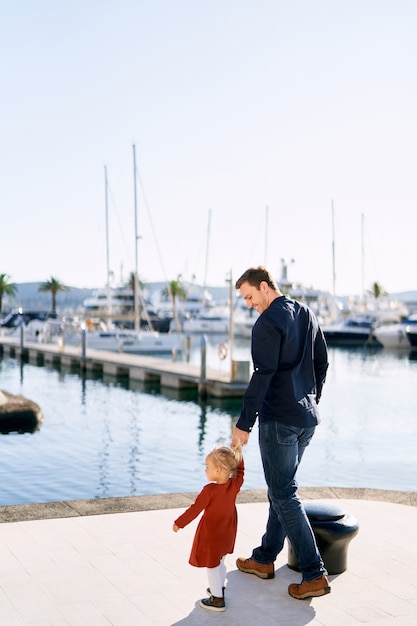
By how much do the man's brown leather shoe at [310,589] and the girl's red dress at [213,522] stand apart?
496 mm

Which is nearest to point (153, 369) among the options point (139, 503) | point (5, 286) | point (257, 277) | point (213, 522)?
point (139, 503)

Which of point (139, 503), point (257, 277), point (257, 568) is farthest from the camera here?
point (139, 503)

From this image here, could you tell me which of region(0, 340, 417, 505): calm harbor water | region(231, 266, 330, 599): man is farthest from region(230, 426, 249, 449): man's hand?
region(0, 340, 417, 505): calm harbor water

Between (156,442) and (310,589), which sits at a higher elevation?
(310,589)

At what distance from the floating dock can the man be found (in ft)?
66.2

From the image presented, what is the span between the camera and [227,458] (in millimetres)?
4785

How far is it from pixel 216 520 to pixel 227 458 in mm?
394

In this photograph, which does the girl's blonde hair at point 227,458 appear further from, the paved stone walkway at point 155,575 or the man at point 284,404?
the paved stone walkway at point 155,575

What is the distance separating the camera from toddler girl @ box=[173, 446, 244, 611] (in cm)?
476

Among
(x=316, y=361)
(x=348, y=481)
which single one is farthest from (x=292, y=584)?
(x=348, y=481)

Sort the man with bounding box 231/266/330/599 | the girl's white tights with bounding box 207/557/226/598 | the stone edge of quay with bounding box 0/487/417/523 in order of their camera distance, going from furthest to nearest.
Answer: the stone edge of quay with bounding box 0/487/417/523 < the man with bounding box 231/266/330/599 < the girl's white tights with bounding box 207/557/226/598

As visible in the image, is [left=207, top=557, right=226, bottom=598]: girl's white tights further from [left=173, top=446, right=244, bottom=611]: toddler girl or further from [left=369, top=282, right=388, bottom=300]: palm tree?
[left=369, top=282, right=388, bottom=300]: palm tree

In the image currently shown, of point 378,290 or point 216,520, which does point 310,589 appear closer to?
point 216,520

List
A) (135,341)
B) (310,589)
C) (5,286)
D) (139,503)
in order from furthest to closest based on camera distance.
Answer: (5,286), (135,341), (139,503), (310,589)
